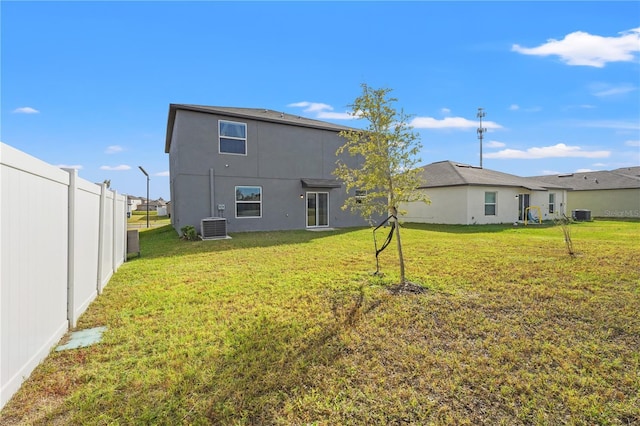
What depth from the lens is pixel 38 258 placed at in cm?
280

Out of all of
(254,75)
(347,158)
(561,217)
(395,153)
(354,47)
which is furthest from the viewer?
(347,158)

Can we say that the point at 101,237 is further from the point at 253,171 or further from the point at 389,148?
the point at 253,171

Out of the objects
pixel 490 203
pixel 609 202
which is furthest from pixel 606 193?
pixel 490 203

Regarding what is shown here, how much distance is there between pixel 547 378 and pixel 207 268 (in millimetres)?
6342

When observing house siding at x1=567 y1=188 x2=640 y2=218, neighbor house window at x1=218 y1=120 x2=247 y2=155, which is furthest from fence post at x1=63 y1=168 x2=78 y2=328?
house siding at x1=567 y1=188 x2=640 y2=218

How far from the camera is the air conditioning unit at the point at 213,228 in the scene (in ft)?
40.0

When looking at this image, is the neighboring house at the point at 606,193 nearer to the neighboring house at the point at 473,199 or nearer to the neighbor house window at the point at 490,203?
the neighboring house at the point at 473,199

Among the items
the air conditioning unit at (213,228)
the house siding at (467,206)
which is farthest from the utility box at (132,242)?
the house siding at (467,206)

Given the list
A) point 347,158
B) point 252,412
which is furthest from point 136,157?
point 252,412

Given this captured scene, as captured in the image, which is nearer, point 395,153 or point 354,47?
point 395,153

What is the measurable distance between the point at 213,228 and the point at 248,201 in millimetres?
2509

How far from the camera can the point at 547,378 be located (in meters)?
2.64

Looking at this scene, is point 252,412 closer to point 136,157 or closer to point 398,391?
point 398,391

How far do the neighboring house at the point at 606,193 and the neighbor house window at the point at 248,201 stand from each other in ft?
83.7
